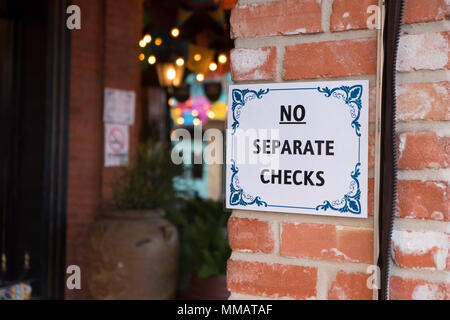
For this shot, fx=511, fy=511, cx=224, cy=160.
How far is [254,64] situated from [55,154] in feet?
9.52

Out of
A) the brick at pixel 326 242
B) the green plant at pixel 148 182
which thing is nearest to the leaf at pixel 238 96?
the brick at pixel 326 242

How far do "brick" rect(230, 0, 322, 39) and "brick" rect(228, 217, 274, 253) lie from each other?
0.32 meters

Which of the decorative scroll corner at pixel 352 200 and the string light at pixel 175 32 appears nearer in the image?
the decorative scroll corner at pixel 352 200

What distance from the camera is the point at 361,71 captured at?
794 mm

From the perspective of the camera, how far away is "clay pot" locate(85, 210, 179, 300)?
10.1 ft

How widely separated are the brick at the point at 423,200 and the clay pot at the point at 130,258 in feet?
8.21

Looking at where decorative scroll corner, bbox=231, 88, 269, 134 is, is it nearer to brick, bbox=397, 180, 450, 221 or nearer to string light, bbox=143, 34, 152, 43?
brick, bbox=397, 180, 450, 221

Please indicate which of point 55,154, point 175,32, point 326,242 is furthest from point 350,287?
point 175,32

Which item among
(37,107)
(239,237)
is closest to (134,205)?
(37,107)

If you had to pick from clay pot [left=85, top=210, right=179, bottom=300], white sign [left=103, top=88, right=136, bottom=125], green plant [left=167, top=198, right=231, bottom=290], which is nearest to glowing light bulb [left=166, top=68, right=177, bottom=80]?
white sign [left=103, top=88, right=136, bottom=125]

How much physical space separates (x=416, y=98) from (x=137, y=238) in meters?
2.57

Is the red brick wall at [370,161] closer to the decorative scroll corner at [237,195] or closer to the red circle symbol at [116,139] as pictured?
the decorative scroll corner at [237,195]

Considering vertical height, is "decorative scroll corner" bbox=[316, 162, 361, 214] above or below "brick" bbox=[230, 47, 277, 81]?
below

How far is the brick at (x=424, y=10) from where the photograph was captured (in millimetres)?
754
